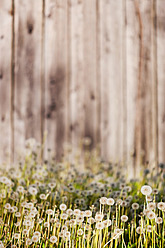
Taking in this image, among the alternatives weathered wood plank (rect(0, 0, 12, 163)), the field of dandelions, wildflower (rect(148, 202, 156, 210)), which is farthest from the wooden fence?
wildflower (rect(148, 202, 156, 210))

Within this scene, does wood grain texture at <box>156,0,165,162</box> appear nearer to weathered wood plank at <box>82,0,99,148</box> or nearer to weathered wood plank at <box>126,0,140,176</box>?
weathered wood plank at <box>126,0,140,176</box>

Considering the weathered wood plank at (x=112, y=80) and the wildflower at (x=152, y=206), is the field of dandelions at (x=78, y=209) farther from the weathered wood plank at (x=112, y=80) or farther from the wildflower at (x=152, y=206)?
the weathered wood plank at (x=112, y=80)

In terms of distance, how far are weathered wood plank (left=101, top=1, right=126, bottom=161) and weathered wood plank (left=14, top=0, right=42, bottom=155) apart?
Answer: 57 cm

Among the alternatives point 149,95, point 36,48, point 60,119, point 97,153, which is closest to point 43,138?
point 60,119

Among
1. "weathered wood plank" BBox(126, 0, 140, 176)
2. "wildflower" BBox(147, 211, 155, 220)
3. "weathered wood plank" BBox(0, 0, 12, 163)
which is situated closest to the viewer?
"wildflower" BBox(147, 211, 155, 220)

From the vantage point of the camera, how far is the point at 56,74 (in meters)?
2.74

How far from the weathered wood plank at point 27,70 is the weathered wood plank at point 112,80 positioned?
0.57 m

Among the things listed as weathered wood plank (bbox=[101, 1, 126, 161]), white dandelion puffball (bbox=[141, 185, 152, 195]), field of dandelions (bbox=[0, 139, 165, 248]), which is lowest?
field of dandelions (bbox=[0, 139, 165, 248])

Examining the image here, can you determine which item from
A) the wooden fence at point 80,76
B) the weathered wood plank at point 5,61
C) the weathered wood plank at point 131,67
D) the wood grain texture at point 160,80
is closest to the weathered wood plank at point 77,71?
the wooden fence at point 80,76

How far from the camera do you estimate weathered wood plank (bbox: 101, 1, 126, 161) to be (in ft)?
9.20

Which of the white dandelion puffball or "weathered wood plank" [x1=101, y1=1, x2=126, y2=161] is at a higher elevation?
"weathered wood plank" [x1=101, y1=1, x2=126, y2=161]

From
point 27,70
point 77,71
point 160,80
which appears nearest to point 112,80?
point 77,71

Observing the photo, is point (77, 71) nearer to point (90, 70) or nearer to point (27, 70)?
point (90, 70)

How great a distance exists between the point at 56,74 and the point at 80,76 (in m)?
0.21
